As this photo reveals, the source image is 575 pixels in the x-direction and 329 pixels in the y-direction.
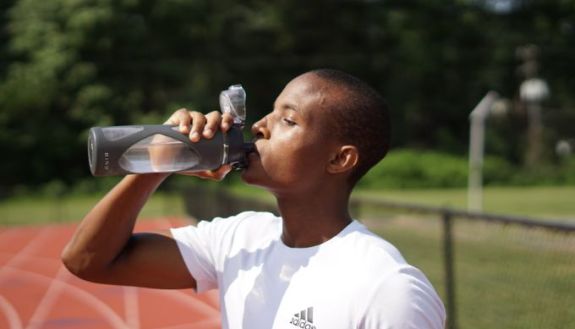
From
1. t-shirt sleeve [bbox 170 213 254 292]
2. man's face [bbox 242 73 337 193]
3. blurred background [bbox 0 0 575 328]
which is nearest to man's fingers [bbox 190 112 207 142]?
man's face [bbox 242 73 337 193]

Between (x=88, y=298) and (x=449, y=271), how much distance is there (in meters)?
2.80

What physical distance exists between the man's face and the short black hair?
0.09 feet

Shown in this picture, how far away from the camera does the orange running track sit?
4.86 metres

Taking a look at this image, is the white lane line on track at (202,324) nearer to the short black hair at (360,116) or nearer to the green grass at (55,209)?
the short black hair at (360,116)

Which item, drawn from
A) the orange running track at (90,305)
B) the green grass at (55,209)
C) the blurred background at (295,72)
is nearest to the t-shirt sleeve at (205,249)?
the orange running track at (90,305)

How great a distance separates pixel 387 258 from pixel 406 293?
11cm

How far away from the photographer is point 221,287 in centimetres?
200

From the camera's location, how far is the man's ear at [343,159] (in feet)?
5.95

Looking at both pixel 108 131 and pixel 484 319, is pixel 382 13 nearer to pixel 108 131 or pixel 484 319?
pixel 484 319

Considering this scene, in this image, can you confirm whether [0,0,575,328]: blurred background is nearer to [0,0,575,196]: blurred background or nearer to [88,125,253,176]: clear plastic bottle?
[0,0,575,196]: blurred background

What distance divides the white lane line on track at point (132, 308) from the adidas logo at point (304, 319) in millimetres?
3351

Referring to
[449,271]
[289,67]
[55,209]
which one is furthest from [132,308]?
[289,67]

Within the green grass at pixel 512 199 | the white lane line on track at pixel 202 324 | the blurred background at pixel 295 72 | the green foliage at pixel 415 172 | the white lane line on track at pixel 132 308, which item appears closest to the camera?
the white lane line on track at pixel 202 324

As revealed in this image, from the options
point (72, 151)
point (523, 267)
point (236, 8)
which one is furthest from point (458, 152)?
point (523, 267)
